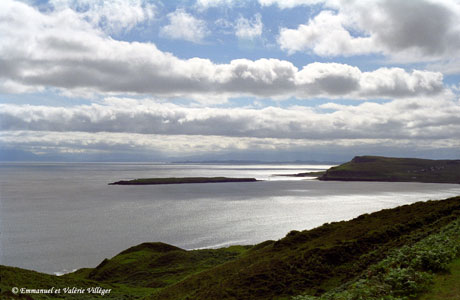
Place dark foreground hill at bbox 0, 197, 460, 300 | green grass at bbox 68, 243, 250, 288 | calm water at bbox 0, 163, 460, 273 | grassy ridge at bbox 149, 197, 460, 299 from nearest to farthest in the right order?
dark foreground hill at bbox 0, 197, 460, 300 → grassy ridge at bbox 149, 197, 460, 299 → green grass at bbox 68, 243, 250, 288 → calm water at bbox 0, 163, 460, 273

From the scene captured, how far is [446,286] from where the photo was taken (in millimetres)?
16094

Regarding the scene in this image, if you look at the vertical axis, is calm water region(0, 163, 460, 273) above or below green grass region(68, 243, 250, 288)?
below

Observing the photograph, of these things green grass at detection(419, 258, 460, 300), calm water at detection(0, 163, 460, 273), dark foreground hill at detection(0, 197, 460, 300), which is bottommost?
calm water at detection(0, 163, 460, 273)

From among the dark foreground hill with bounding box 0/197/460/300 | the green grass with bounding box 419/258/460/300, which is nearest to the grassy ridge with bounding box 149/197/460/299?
the dark foreground hill with bounding box 0/197/460/300

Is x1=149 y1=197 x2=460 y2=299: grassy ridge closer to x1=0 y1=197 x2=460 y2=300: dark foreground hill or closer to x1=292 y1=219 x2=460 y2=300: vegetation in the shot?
x1=0 y1=197 x2=460 y2=300: dark foreground hill

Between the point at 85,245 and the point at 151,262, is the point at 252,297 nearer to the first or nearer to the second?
the point at 151,262

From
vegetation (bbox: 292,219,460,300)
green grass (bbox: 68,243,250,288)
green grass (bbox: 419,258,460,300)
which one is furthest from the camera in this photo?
green grass (bbox: 68,243,250,288)

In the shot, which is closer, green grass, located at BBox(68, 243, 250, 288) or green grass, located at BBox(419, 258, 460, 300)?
green grass, located at BBox(419, 258, 460, 300)

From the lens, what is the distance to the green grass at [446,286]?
49.6ft

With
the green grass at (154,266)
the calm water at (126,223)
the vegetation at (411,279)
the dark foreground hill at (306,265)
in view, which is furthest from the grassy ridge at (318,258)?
the calm water at (126,223)

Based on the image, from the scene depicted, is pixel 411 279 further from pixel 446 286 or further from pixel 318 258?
pixel 318 258

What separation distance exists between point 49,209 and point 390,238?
490ft

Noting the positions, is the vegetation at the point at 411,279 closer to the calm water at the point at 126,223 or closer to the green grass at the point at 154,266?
the green grass at the point at 154,266

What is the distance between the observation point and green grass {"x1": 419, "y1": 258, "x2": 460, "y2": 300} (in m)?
15.1
